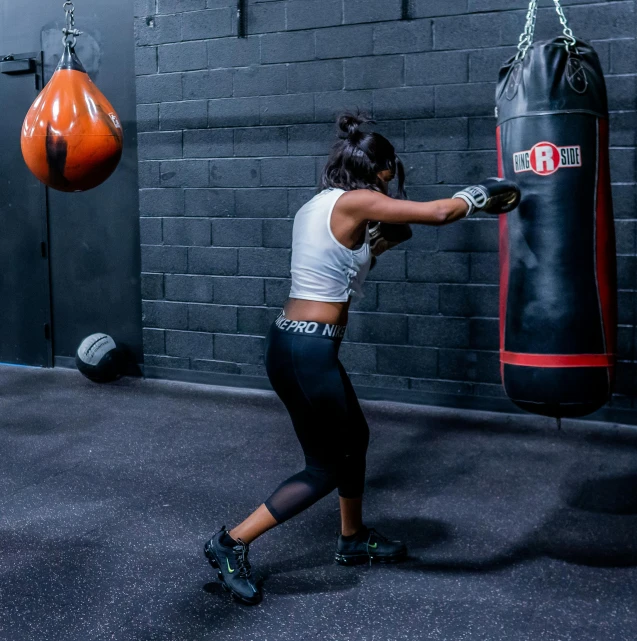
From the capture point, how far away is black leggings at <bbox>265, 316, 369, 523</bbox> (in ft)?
7.98

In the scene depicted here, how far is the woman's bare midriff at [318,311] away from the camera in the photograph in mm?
2469

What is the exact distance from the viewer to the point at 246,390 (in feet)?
17.4

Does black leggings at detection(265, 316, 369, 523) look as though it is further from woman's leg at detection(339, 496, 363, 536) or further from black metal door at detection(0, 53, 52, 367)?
black metal door at detection(0, 53, 52, 367)

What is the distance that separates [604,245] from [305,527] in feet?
5.02

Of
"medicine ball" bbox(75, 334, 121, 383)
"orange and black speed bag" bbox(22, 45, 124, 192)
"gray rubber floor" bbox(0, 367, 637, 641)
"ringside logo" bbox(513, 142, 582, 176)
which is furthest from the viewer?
"medicine ball" bbox(75, 334, 121, 383)

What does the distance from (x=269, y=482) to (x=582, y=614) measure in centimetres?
158

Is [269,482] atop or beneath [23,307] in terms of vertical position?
beneath

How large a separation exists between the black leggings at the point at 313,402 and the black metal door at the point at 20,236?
3.85 metres

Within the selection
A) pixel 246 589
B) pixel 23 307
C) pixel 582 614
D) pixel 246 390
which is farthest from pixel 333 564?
pixel 23 307

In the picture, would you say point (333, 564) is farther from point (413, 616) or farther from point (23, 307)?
point (23, 307)

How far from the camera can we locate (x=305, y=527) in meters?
3.08

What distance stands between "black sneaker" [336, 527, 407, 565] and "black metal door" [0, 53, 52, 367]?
3.87 metres

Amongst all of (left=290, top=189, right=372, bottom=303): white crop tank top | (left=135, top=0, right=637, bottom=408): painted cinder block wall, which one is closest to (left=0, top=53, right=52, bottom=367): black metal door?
(left=135, top=0, right=637, bottom=408): painted cinder block wall

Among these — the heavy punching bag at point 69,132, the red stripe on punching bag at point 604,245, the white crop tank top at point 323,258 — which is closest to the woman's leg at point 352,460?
the white crop tank top at point 323,258
